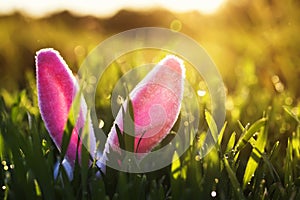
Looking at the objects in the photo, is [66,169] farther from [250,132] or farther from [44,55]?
[250,132]

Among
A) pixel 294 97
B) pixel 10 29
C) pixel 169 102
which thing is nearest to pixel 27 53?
pixel 10 29

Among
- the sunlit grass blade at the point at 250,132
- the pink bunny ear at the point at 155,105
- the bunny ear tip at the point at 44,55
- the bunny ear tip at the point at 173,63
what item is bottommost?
the sunlit grass blade at the point at 250,132

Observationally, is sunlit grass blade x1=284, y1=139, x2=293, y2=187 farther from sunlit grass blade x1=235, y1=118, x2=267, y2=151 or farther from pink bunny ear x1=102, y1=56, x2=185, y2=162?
pink bunny ear x1=102, y1=56, x2=185, y2=162

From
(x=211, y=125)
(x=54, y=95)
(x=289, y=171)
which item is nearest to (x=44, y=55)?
(x=54, y=95)

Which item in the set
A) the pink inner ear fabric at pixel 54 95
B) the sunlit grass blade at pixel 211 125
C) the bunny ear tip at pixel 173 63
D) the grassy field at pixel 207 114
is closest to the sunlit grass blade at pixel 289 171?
the grassy field at pixel 207 114

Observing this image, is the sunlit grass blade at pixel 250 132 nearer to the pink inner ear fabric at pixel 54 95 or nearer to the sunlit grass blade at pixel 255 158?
the sunlit grass blade at pixel 255 158

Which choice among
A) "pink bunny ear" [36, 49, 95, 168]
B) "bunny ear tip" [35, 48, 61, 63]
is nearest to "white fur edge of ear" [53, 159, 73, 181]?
"pink bunny ear" [36, 49, 95, 168]
